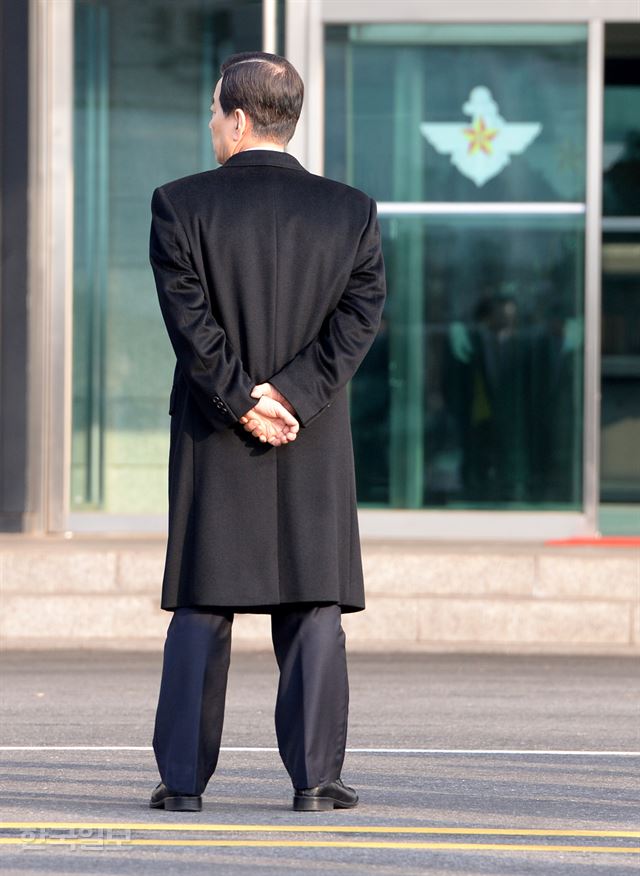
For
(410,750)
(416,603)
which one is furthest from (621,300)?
(410,750)

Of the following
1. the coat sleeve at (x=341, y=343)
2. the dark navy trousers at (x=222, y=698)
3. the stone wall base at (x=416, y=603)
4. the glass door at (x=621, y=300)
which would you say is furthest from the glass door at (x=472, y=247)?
the dark navy trousers at (x=222, y=698)

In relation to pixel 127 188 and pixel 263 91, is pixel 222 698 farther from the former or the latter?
pixel 127 188

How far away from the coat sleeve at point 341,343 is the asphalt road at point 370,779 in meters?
1.04

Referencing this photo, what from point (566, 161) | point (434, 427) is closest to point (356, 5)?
point (566, 161)

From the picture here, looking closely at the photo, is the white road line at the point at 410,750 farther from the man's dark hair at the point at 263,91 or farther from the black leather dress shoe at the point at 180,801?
the man's dark hair at the point at 263,91

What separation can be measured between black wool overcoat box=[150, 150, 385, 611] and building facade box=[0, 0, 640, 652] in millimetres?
7308

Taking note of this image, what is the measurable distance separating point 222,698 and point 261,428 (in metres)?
0.68

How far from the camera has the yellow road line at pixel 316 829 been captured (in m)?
4.46

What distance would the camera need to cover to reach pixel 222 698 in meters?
4.75

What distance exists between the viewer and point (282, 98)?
480 cm

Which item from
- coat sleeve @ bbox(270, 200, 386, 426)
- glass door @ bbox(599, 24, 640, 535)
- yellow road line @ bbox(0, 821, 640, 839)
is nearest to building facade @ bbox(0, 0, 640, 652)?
glass door @ bbox(599, 24, 640, 535)

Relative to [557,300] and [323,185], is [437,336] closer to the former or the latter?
[557,300]

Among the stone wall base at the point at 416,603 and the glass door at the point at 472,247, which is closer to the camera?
the stone wall base at the point at 416,603

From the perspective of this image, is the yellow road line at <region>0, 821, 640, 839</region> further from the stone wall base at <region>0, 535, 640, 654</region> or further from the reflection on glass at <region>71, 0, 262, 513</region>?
the reflection on glass at <region>71, 0, 262, 513</region>
